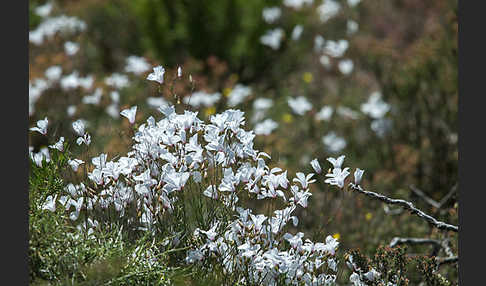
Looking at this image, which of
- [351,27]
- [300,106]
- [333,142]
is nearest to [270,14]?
[351,27]

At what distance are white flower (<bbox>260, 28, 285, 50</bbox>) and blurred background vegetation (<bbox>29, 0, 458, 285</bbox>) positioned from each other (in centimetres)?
9

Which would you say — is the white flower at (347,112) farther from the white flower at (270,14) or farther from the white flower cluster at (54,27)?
the white flower cluster at (54,27)

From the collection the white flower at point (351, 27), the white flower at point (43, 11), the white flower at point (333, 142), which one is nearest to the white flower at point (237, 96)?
the white flower at point (333, 142)

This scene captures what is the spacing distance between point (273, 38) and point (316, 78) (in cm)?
84

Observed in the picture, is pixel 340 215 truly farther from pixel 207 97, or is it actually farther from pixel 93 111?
pixel 93 111

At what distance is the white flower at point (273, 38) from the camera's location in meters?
A: 6.93

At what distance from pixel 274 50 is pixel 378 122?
1.92 meters

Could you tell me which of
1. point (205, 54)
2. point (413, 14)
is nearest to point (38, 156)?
point (205, 54)

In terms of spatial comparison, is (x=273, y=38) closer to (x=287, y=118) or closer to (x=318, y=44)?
(x=318, y=44)

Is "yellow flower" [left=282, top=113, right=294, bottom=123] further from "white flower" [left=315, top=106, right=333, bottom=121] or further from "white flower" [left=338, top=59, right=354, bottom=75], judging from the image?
"white flower" [left=338, top=59, right=354, bottom=75]

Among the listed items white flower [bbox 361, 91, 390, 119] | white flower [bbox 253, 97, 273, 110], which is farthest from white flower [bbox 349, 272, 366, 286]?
white flower [bbox 253, 97, 273, 110]

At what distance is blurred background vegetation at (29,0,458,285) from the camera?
506cm

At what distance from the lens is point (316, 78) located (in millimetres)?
7414

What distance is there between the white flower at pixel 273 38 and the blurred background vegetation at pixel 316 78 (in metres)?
0.09
